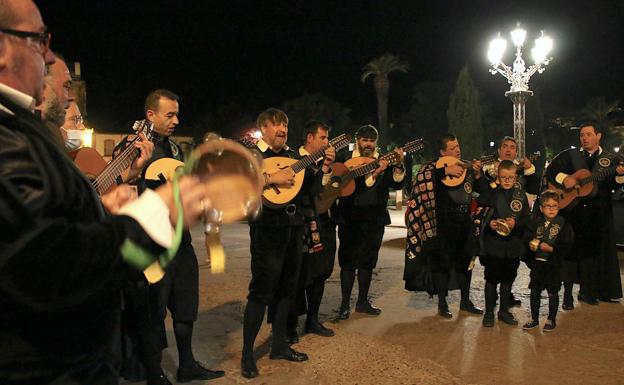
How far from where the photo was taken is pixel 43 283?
49.1 inches

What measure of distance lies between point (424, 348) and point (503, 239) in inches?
65.3

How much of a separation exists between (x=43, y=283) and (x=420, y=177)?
6.04m

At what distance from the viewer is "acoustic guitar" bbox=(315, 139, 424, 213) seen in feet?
20.8

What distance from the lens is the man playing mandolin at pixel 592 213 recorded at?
A: 7047 millimetres

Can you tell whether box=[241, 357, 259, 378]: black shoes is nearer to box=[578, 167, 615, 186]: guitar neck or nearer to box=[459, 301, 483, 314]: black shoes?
box=[459, 301, 483, 314]: black shoes

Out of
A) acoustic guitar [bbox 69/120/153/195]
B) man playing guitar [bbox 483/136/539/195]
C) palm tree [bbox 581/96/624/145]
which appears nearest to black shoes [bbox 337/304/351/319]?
man playing guitar [bbox 483/136/539/195]

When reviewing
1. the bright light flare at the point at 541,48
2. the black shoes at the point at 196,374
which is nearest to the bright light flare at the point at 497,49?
the bright light flare at the point at 541,48

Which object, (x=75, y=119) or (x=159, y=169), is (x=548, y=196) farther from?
(x=75, y=119)

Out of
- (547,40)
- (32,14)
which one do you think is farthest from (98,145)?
(32,14)

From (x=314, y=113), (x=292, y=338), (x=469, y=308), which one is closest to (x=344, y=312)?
(x=292, y=338)

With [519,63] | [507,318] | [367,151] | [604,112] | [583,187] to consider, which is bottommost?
[507,318]

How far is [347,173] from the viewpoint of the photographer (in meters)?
6.57

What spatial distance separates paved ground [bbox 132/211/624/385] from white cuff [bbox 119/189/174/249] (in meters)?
3.45

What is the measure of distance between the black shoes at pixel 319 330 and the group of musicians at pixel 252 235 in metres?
0.02
